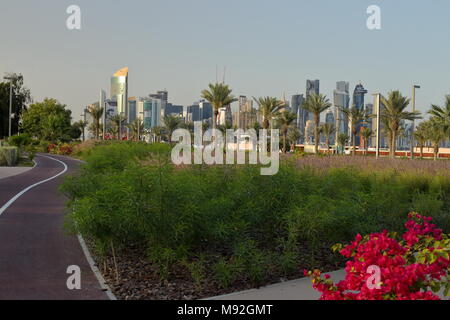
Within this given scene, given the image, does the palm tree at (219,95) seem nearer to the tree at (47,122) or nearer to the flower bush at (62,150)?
the flower bush at (62,150)

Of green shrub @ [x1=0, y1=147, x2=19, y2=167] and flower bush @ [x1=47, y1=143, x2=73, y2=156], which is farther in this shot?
flower bush @ [x1=47, y1=143, x2=73, y2=156]

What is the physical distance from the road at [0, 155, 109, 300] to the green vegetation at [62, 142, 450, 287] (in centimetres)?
73

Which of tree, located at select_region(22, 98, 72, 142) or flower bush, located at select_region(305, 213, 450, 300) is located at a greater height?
tree, located at select_region(22, 98, 72, 142)

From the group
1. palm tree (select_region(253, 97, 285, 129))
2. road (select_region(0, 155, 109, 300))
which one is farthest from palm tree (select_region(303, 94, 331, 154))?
road (select_region(0, 155, 109, 300))

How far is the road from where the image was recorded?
6500 mm

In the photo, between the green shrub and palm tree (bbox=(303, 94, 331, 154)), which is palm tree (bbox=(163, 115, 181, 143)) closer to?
palm tree (bbox=(303, 94, 331, 154))

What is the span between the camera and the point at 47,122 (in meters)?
69.4

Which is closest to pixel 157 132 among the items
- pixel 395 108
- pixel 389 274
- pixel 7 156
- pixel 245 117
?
pixel 245 117

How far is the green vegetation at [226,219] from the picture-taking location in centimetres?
676

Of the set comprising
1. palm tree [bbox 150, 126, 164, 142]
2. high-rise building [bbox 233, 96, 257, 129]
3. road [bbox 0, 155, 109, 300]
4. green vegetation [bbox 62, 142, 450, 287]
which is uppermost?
high-rise building [bbox 233, 96, 257, 129]
